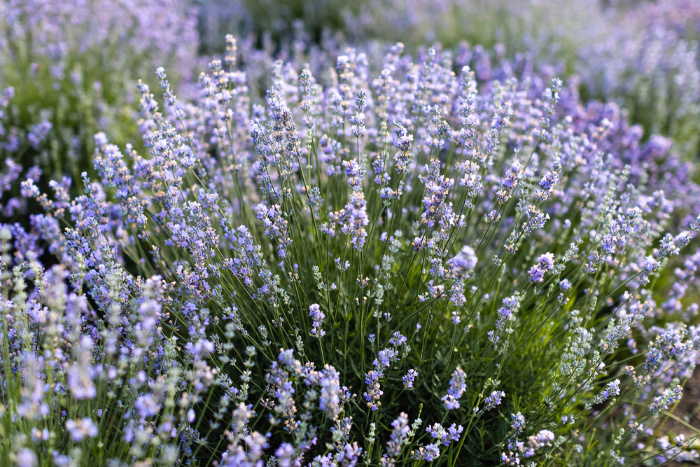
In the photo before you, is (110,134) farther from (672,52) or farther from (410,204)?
(672,52)

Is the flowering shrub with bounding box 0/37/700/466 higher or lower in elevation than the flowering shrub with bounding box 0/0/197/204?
lower

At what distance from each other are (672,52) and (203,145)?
698 cm

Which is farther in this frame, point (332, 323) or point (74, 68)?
point (74, 68)

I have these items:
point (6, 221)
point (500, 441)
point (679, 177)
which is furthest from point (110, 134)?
point (679, 177)

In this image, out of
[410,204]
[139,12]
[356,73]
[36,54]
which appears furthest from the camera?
[139,12]

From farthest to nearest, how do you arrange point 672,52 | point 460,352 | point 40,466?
point 672,52
point 460,352
point 40,466

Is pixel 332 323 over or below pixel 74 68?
below

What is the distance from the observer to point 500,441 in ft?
7.64

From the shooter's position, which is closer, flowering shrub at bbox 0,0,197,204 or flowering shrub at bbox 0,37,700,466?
flowering shrub at bbox 0,37,700,466

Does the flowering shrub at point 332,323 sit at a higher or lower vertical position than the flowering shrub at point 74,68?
lower

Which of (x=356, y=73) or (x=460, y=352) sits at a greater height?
(x=356, y=73)

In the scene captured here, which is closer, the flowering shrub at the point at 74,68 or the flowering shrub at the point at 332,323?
the flowering shrub at the point at 332,323

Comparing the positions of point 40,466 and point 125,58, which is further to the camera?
point 125,58

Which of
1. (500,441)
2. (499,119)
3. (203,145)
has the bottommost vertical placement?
(500,441)
